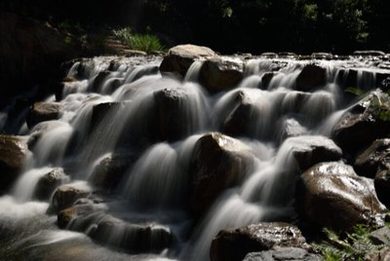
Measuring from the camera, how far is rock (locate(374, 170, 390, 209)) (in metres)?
6.67

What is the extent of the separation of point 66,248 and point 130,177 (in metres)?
2.22

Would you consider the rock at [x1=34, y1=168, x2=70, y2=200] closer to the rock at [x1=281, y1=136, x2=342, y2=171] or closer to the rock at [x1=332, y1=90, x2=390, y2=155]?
the rock at [x1=281, y1=136, x2=342, y2=171]

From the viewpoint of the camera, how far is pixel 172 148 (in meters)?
9.41

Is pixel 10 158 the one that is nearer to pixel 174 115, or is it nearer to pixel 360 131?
pixel 174 115

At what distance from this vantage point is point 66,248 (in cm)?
741

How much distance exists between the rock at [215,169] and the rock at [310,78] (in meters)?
2.86

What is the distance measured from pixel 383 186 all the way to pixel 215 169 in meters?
2.57

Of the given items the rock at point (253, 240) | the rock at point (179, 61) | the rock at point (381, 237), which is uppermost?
the rock at point (179, 61)

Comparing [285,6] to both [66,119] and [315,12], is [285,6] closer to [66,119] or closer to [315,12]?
[315,12]

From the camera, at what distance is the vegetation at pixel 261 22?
22.5 m

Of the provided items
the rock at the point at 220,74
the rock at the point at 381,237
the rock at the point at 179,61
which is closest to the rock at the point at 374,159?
the rock at the point at 381,237

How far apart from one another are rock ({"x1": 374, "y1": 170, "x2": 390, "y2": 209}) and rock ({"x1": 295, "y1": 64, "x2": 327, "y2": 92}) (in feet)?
12.2

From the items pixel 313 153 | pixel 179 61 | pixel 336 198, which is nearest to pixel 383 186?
pixel 336 198

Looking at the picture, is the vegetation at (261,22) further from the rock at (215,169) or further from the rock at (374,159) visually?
the rock at (374,159)
